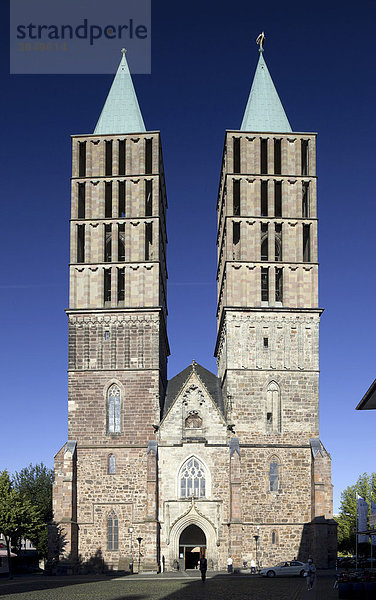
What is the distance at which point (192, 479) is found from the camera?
52.7 m

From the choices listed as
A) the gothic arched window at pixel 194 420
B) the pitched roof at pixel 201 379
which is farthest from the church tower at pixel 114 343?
the gothic arched window at pixel 194 420

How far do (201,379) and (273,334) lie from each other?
686cm

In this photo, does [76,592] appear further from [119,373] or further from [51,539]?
[119,373]

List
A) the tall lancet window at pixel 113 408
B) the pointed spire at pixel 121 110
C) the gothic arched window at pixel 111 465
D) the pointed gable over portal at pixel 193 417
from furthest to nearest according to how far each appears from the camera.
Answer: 1. the pointed spire at pixel 121 110
2. the tall lancet window at pixel 113 408
3. the pointed gable over portal at pixel 193 417
4. the gothic arched window at pixel 111 465

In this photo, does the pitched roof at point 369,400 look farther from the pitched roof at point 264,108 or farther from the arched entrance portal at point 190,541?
the pitched roof at point 264,108

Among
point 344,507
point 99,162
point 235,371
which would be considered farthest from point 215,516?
point 344,507

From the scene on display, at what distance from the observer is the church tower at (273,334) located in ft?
170

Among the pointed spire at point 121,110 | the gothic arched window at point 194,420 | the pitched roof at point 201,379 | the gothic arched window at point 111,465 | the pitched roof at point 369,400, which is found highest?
the pointed spire at point 121,110

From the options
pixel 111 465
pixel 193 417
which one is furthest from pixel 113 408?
pixel 193 417

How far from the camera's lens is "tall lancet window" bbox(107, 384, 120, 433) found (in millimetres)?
53969

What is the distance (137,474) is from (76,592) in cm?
1612

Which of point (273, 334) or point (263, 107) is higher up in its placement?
point (263, 107)

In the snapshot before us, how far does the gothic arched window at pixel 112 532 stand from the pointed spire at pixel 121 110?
Result: 2797cm

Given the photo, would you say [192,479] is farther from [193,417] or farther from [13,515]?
[13,515]
